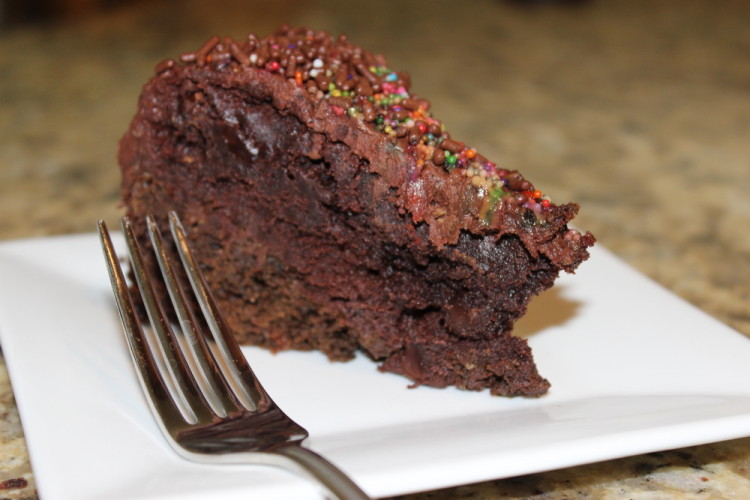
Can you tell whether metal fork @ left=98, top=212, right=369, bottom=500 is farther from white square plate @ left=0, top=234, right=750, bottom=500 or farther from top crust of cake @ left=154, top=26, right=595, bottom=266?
top crust of cake @ left=154, top=26, right=595, bottom=266

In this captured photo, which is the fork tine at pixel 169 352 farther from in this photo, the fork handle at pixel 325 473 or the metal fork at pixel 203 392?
the fork handle at pixel 325 473

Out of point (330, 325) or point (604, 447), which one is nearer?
point (604, 447)

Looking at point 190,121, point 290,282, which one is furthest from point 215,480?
point 190,121

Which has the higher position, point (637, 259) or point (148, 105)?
point (148, 105)

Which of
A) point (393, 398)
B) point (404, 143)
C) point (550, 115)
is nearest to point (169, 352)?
point (393, 398)

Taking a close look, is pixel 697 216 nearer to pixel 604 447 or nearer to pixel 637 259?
pixel 637 259

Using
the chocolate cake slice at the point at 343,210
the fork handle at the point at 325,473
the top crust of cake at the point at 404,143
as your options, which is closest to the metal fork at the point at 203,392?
the fork handle at the point at 325,473

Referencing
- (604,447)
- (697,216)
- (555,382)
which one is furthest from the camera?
(697,216)

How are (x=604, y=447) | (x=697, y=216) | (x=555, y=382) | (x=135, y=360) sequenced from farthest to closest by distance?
(x=697, y=216) → (x=555, y=382) → (x=135, y=360) → (x=604, y=447)
